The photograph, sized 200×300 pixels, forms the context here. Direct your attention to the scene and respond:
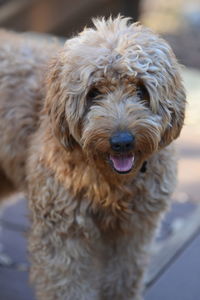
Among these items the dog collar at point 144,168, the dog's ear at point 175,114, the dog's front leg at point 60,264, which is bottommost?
the dog's front leg at point 60,264

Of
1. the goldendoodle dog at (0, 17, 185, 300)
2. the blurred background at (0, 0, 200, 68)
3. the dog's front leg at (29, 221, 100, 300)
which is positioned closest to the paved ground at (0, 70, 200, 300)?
the goldendoodle dog at (0, 17, 185, 300)

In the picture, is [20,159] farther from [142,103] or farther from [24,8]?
[24,8]

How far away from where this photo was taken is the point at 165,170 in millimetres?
4062

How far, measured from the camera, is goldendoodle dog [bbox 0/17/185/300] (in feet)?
11.6

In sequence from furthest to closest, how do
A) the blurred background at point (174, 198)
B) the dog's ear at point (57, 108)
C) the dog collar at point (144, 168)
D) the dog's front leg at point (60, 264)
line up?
1. the blurred background at point (174, 198)
2. the dog's front leg at point (60, 264)
3. the dog collar at point (144, 168)
4. the dog's ear at point (57, 108)

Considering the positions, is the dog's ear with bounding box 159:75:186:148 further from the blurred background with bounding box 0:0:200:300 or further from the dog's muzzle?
the blurred background with bounding box 0:0:200:300

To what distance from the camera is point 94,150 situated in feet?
11.7

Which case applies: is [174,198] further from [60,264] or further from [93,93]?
[93,93]

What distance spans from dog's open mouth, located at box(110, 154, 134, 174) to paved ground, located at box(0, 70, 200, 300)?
4.32 feet

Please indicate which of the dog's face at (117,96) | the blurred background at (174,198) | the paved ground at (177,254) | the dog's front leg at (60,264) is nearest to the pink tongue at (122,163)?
the dog's face at (117,96)

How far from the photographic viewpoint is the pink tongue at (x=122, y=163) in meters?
3.58

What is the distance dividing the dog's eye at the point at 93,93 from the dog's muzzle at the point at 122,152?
0.86ft

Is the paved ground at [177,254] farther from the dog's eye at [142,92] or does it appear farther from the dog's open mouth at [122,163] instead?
the dog's eye at [142,92]

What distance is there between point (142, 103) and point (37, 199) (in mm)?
853
